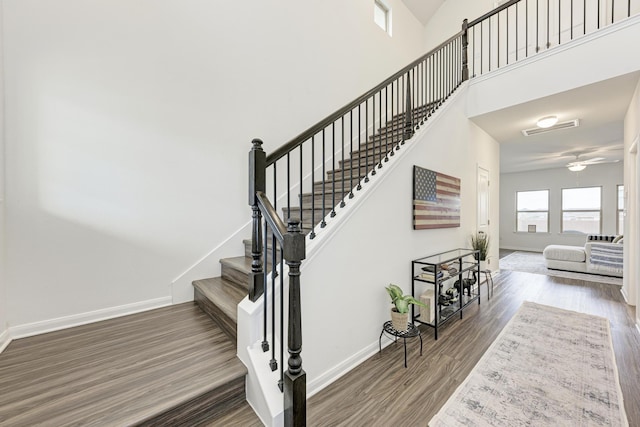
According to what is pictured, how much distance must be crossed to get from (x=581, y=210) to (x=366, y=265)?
968 cm

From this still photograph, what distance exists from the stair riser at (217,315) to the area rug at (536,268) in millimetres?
6419

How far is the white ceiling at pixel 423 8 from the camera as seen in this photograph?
18.6 feet

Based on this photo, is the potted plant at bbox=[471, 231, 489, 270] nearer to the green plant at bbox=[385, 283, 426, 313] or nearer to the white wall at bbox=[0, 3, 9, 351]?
the green plant at bbox=[385, 283, 426, 313]

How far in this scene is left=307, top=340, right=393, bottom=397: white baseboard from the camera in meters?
1.87

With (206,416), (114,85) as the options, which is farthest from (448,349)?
(114,85)

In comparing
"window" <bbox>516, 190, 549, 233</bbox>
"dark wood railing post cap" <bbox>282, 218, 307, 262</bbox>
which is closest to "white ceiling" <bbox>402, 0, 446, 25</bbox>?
"dark wood railing post cap" <bbox>282, 218, 307, 262</bbox>

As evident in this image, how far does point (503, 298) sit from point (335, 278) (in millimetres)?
3341

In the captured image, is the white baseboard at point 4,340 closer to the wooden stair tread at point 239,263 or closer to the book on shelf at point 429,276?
the wooden stair tread at point 239,263

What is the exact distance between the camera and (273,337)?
1.53 metres

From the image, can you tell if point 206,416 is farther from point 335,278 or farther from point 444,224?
point 444,224

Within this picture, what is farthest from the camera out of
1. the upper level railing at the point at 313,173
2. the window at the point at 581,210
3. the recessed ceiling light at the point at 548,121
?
the window at the point at 581,210

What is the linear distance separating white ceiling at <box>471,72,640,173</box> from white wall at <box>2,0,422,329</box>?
3.42 m

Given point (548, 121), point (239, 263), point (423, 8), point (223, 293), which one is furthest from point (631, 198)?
point (423, 8)

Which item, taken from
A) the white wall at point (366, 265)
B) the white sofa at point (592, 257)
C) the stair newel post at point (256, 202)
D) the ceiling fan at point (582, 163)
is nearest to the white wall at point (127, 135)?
the stair newel post at point (256, 202)
